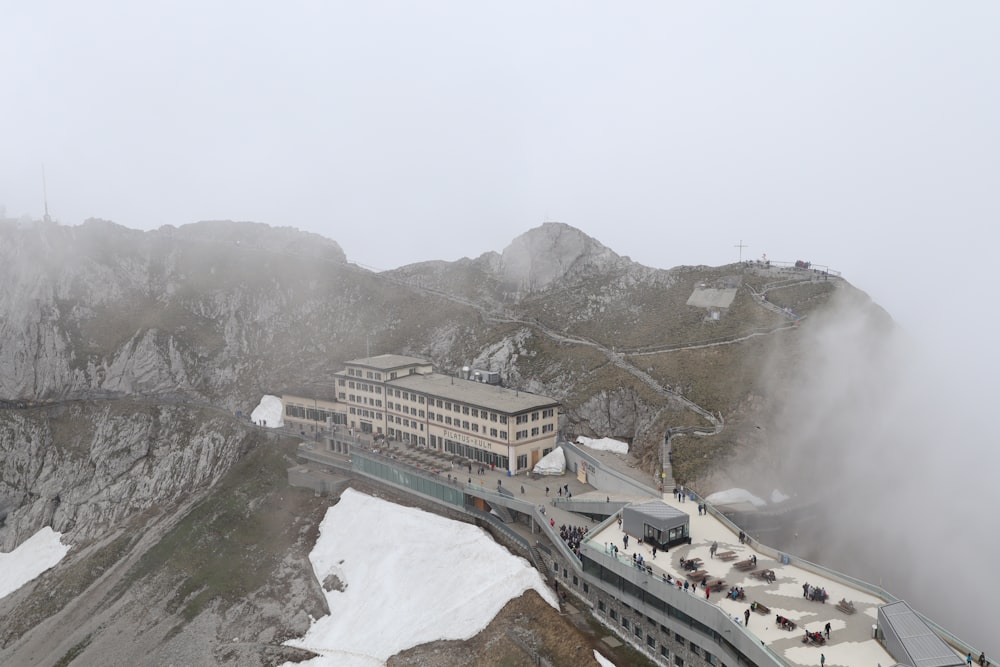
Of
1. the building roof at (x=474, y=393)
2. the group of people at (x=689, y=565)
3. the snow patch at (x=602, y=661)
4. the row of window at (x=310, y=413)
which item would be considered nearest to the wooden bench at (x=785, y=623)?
the group of people at (x=689, y=565)

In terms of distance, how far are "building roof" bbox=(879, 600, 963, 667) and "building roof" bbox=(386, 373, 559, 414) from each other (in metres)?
42.0

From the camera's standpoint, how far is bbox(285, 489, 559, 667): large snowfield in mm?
53688

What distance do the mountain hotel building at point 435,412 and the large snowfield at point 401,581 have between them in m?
10.9

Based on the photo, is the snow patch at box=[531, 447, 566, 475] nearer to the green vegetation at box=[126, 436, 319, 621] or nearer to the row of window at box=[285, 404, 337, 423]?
the green vegetation at box=[126, 436, 319, 621]

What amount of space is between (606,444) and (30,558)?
84.5 meters

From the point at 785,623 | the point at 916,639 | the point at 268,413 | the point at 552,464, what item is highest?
the point at 916,639

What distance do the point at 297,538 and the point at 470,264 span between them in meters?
73.8

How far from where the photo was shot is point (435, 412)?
81.9 m

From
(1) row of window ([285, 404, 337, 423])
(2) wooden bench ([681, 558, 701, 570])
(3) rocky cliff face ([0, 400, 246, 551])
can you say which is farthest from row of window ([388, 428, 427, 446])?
(2) wooden bench ([681, 558, 701, 570])

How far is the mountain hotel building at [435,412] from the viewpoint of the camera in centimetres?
7481

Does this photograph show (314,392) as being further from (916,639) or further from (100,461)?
(916,639)

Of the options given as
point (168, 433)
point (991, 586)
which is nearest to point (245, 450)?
point (168, 433)

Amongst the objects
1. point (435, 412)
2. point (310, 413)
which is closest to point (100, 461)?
point (310, 413)

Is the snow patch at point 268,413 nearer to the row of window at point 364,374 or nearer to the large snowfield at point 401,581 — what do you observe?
the row of window at point 364,374
